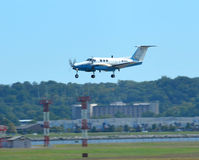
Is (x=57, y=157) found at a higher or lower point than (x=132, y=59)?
lower

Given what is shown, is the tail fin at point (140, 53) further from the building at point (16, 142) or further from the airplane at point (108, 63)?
the building at point (16, 142)

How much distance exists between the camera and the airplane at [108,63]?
105312 millimetres

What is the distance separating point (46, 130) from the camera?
198000mm

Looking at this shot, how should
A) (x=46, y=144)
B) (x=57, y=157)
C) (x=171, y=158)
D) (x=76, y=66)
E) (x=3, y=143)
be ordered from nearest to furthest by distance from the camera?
(x=76, y=66) < (x=171, y=158) < (x=57, y=157) < (x=3, y=143) < (x=46, y=144)

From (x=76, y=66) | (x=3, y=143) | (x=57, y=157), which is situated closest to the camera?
(x=76, y=66)

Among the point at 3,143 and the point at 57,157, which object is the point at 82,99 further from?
the point at 57,157

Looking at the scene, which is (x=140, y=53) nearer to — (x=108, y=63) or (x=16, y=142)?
(x=108, y=63)

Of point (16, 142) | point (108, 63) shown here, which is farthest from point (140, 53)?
point (16, 142)

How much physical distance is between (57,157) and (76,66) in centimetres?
4176

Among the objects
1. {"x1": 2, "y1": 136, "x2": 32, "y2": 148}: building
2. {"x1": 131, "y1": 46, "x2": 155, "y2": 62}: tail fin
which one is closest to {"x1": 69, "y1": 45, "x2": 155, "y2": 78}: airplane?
{"x1": 131, "y1": 46, "x2": 155, "y2": 62}: tail fin

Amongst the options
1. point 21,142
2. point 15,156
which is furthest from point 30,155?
point 21,142

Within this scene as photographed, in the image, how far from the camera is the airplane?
105312 mm

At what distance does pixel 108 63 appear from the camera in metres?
107

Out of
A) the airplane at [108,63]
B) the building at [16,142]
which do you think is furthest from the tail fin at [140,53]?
the building at [16,142]
